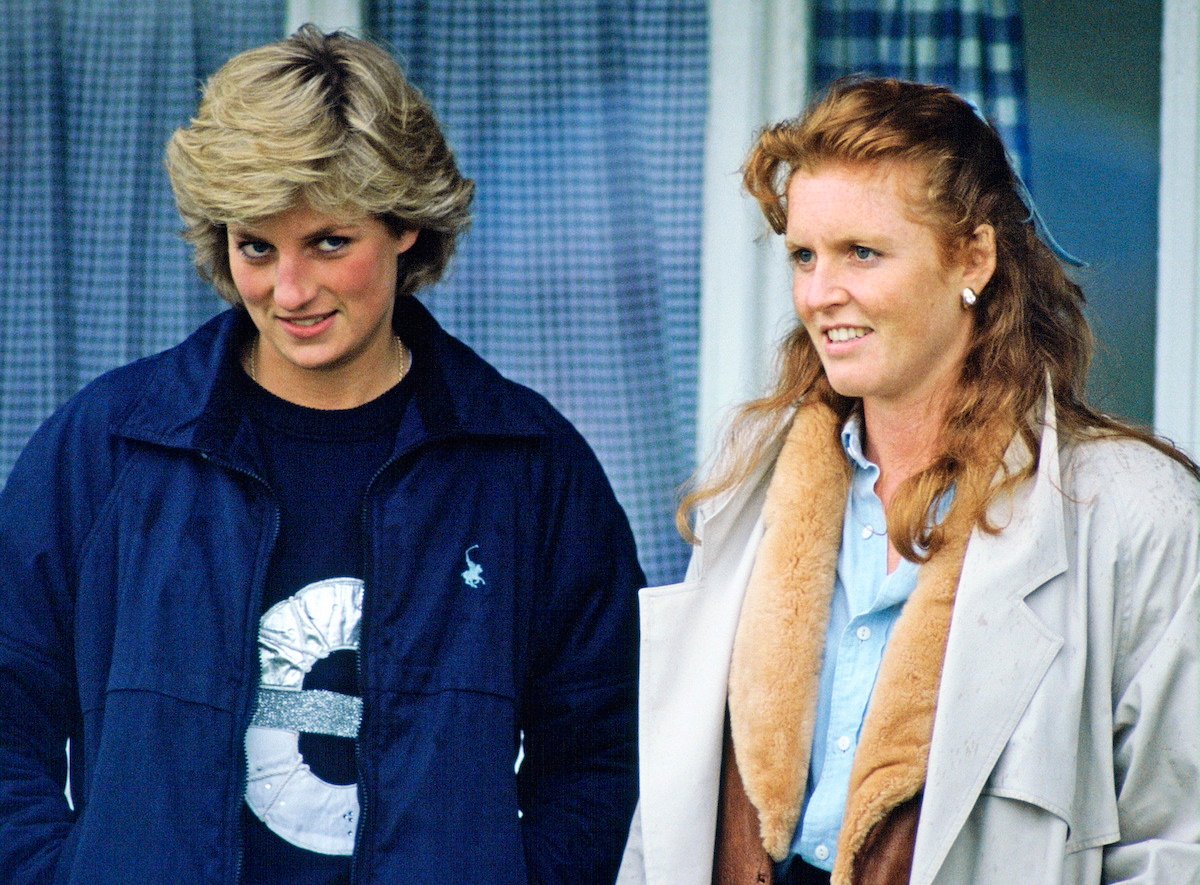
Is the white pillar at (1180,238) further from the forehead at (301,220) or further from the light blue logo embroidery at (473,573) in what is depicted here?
the forehead at (301,220)

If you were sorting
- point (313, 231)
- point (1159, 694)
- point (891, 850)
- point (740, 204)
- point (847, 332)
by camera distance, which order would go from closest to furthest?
point (1159, 694), point (891, 850), point (847, 332), point (313, 231), point (740, 204)

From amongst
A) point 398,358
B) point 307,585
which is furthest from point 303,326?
point 307,585

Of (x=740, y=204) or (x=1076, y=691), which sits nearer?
(x=1076, y=691)

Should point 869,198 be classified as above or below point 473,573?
above

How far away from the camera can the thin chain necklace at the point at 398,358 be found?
2.33 m

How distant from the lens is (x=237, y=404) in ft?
7.34

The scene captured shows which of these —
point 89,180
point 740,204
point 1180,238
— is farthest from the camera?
point 89,180

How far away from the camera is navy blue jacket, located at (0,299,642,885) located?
2.08 meters

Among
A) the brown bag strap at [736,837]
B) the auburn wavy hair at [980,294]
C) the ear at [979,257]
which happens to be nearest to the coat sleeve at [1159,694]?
the auburn wavy hair at [980,294]

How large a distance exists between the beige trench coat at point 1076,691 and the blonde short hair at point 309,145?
100cm

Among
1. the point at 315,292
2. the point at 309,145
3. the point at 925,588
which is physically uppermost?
the point at 309,145

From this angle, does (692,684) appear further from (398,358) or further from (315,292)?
(315,292)

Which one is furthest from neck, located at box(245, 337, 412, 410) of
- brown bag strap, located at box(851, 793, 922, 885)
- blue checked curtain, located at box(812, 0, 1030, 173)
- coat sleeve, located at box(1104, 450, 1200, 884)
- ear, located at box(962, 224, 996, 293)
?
blue checked curtain, located at box(812, 0, 1030, 173)

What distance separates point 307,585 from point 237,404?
0.30 metres
